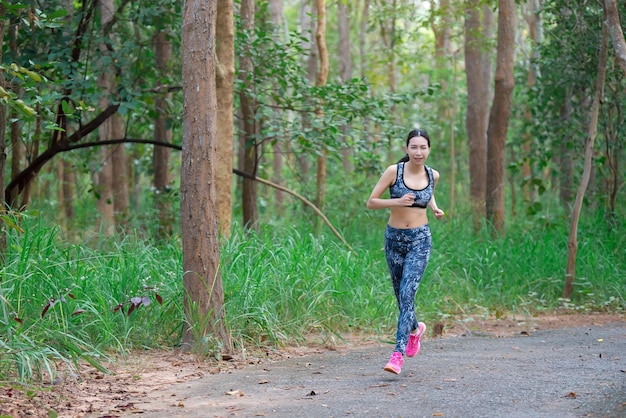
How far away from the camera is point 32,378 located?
5.84 m

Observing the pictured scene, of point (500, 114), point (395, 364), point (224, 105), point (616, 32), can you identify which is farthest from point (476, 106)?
point (395, 364)

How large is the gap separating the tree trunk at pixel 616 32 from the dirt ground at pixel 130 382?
Result: 3269mm

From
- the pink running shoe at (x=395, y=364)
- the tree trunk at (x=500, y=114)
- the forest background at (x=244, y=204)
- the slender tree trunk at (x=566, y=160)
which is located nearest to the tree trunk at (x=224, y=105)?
the forest background at (x=244, y=204)

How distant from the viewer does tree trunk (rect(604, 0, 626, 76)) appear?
9.26 m

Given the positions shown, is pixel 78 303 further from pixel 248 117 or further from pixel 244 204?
pixel 244 204

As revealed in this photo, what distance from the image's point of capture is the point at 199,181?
727 cm

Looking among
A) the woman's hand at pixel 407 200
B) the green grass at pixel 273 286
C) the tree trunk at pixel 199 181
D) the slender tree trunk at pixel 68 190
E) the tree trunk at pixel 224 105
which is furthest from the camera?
the slender tree trunk at pixel 68 190

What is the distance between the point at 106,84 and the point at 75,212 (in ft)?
19.4

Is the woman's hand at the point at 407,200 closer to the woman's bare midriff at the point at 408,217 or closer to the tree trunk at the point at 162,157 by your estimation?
the woman's bare midriff at the point at 408,217

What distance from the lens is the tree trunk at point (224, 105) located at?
9.58m

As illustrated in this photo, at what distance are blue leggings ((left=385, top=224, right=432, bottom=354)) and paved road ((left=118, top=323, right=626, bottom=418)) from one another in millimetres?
407

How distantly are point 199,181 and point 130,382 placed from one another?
1.86m

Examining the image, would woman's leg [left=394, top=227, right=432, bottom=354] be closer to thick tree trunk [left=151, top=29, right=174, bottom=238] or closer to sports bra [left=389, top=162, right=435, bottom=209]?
sports bra [left=389, top=162, right=435, bottom=209]

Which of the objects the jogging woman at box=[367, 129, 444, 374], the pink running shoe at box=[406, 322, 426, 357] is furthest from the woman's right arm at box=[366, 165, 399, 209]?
the pink running shoe at box=[406, 322, 426, 357]
